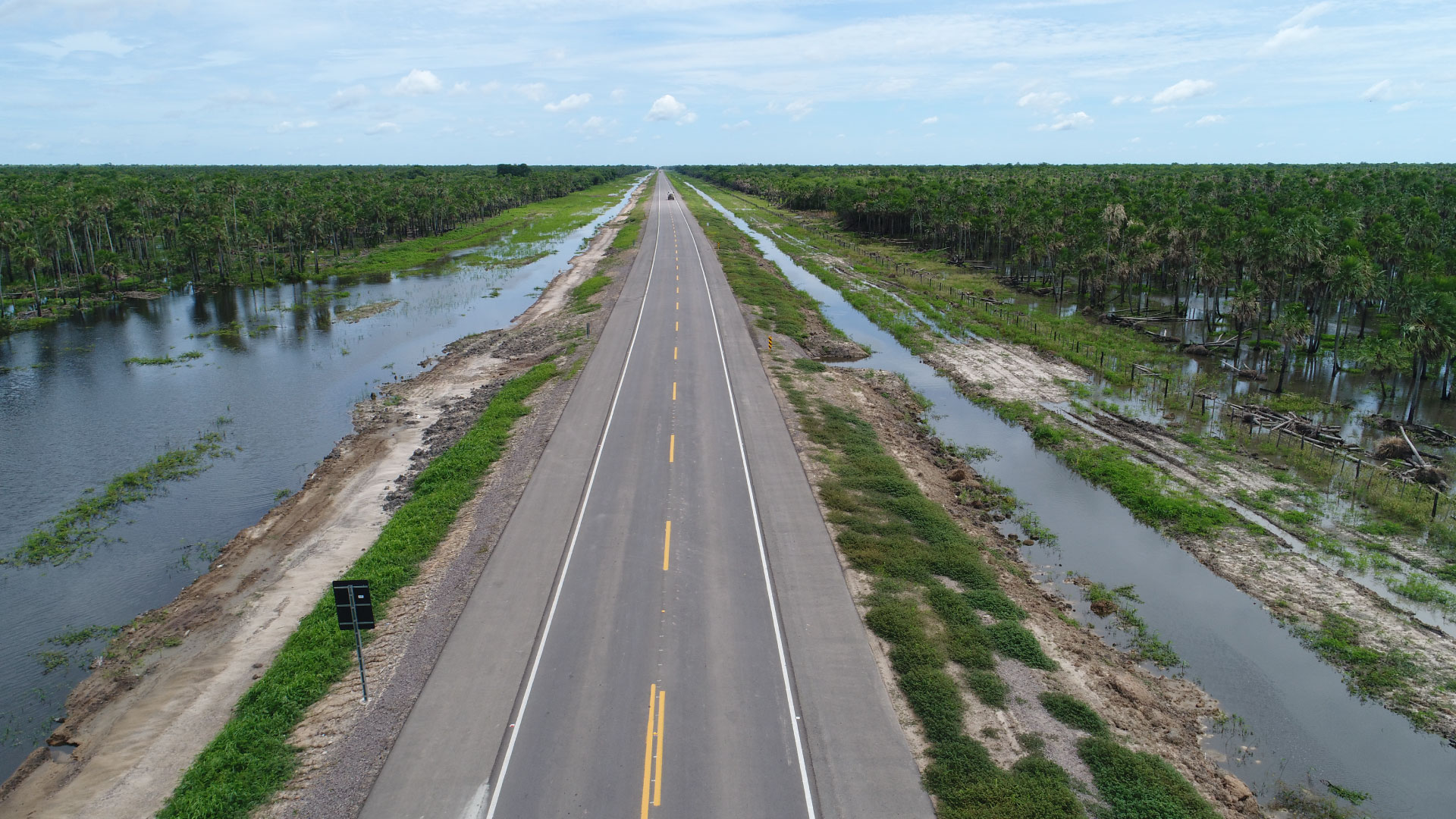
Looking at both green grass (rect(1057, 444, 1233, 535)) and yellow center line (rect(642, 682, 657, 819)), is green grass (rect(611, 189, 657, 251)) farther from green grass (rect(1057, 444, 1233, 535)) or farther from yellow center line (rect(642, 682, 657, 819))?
yellow center line (rect(642, 682, 657, 819))

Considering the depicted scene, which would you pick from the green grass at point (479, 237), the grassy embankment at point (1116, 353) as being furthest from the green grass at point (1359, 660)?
the green grass at point (479, 237)

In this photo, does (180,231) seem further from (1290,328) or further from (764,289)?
(1290,328)

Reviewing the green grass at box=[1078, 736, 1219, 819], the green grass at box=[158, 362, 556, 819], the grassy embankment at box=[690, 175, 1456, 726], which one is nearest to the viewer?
the green grass at box=[1078, 736, 1219, 819]

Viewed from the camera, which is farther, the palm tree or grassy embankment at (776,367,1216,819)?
the palm tree

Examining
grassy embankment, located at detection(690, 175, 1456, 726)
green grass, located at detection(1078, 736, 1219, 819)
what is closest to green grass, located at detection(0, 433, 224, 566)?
green grass, located at detection(1078, 736, 1219, 819)

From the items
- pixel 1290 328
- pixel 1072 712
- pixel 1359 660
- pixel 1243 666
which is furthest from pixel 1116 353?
pixel 1072 712

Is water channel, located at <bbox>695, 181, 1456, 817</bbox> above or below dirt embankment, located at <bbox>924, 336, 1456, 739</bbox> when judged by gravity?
below

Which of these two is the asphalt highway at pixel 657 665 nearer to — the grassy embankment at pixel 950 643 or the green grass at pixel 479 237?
the grassy embankment at pixel 950 643
